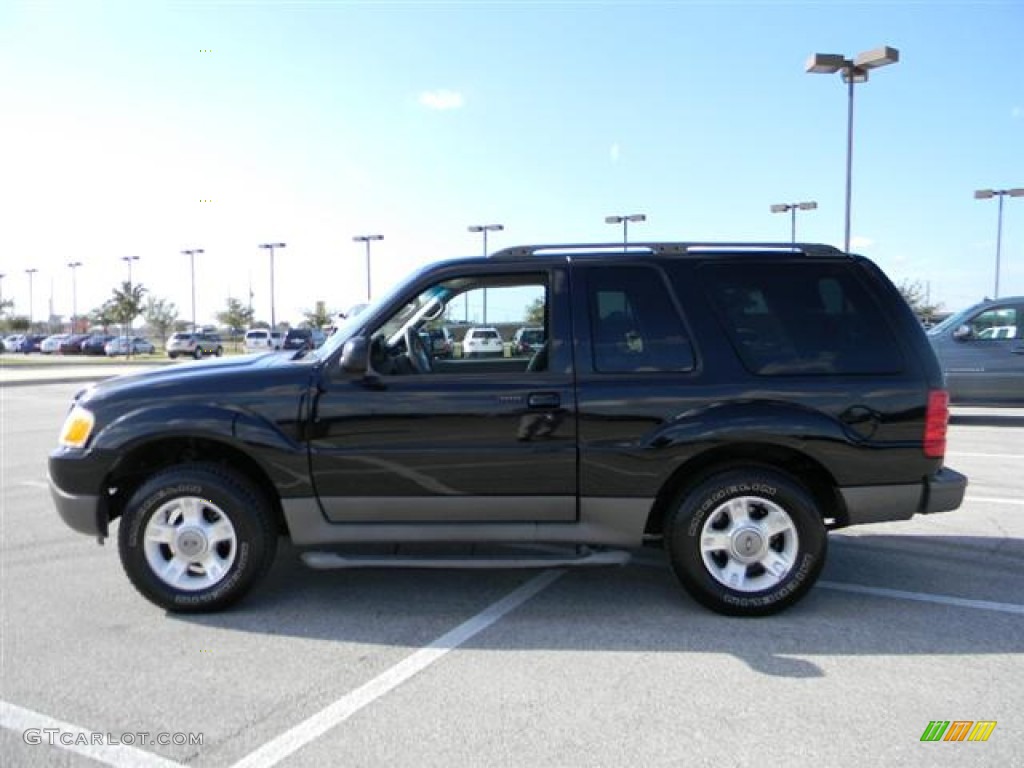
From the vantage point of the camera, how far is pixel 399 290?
4.20 metres

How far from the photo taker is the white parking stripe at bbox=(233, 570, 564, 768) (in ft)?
9.39

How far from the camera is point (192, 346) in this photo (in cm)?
4672

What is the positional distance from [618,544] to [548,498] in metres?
0.46

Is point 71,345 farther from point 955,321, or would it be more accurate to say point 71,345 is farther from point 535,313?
point 535,313

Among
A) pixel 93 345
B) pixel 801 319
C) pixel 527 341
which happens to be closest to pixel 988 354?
pixel 801 319

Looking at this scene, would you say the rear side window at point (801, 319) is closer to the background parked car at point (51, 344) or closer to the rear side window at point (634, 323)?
the rear side window at point (634, 323)

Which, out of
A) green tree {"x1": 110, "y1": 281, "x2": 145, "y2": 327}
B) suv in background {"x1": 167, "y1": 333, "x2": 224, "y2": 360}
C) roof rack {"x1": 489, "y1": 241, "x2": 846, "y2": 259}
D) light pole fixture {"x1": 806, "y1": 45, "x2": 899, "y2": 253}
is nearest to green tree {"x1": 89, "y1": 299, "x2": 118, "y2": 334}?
green tree {"x1": 110, "y1": 281, "x2": 145, "y2": 327}

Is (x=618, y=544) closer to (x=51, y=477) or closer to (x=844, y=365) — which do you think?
(x=844, y=365)

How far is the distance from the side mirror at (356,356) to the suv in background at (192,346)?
4582 centimetres

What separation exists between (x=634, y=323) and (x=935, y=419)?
1.62m

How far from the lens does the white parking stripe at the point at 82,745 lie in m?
2.81

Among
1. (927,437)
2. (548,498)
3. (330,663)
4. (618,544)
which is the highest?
(927,437)

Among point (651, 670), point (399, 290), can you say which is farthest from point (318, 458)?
point (651, 670)

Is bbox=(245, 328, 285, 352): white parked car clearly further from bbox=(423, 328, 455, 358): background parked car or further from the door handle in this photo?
the door handle
